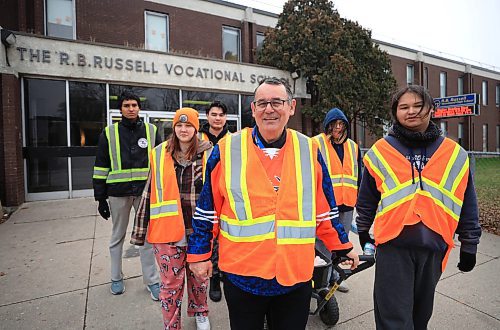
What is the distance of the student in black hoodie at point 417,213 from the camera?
1.95 m

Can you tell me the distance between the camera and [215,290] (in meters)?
3.41

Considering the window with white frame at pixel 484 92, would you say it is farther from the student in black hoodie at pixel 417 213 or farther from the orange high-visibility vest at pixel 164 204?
the orange high-visibility vest at pixel 164 204

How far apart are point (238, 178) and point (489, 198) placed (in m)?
9.49

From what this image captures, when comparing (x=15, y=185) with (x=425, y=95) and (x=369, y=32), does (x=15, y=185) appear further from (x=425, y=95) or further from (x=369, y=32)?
(x=369, y=32)

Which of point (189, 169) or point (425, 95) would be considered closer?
point (425, 95)

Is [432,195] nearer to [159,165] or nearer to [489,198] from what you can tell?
[159,165]

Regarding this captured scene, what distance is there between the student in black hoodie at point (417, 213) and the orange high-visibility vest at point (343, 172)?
1295 millimetres

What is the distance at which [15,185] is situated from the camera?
7.54 m

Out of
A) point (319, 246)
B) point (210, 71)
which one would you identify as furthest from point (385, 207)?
point (210, 71)

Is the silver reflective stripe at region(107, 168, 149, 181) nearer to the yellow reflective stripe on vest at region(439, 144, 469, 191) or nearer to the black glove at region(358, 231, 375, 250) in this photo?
the black glove at region(358, 231, 375, 250)

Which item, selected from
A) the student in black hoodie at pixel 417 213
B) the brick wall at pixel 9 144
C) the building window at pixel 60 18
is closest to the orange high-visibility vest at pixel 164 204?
the student in black hoodie at pixel 417 213

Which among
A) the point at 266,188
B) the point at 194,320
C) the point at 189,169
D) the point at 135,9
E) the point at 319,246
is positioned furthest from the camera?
the point at 135,9

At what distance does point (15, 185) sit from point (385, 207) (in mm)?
8718

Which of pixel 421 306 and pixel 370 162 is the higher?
pixel 370 162
